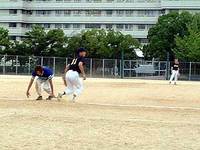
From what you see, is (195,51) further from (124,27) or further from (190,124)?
(190,124)

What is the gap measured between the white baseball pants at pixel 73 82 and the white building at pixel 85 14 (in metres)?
70.8

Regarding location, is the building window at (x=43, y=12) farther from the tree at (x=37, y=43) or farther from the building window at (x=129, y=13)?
the tree at (x=37, y=43)

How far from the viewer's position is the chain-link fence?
50.8m

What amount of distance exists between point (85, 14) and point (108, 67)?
128ft

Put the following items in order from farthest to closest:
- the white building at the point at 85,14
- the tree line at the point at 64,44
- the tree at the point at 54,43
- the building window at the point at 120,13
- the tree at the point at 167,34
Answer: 1. the building window at the point at 120,13
2. the white building at the point at 85,14
3. the tree at the point at 54,43
4. the tree line at the point at 64,44
5. the tree at the point at 167,34

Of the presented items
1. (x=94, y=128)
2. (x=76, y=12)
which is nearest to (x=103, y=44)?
(x=76, y=12)

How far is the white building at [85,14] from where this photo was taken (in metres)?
88.4

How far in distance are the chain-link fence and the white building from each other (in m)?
34.7

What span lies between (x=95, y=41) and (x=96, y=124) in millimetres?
57344

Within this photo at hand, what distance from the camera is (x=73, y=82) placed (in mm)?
15711

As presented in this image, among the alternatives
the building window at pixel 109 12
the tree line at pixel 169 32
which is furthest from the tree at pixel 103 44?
the building window at pixel 109 12

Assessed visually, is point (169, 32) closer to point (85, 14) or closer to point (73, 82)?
point (85, 14)

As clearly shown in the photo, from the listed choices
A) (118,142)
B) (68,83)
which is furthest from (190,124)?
(68,83)

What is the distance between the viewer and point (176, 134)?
9461mm
